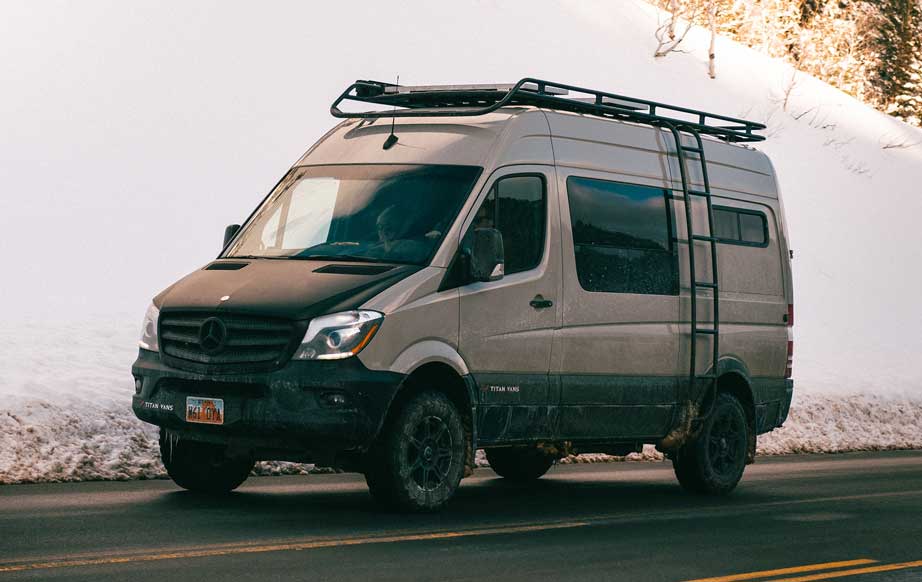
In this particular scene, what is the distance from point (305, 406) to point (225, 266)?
160 centimetres

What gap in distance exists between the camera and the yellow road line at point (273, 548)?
8.35 m

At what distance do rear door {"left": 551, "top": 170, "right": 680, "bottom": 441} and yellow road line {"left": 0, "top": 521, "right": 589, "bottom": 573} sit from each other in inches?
68.1

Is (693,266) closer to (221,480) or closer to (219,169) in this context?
(221,480)

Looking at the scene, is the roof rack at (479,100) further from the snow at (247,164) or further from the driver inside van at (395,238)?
the snow at (247,164)

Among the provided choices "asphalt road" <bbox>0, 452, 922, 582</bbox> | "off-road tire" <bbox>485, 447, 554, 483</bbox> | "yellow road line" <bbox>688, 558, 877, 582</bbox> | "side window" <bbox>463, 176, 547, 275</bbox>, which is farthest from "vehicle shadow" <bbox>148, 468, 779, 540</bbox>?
"yellow road line" <bbox>688, 558, 877, 582</bbox>

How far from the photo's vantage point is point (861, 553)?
10.1 meters

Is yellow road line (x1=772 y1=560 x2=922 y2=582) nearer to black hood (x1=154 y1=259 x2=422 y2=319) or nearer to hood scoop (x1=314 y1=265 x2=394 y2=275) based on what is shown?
black hood (x1=154 y1=259 x2=422 y2=319)

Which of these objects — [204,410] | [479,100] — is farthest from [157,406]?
[479,100]

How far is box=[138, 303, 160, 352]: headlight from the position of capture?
1134 centimetres

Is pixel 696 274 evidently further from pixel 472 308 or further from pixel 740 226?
pixel 472 308

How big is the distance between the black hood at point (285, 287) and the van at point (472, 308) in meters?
0.02

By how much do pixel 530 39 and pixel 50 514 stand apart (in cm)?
3086

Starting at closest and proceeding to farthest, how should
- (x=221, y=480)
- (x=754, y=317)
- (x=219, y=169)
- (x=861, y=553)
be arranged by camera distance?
(x=861, y=553), (x=221, y=480), (x=754, y=317), (x=219, y=169)

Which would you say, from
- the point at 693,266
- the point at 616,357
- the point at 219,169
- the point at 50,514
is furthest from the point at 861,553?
the point at 219,169
